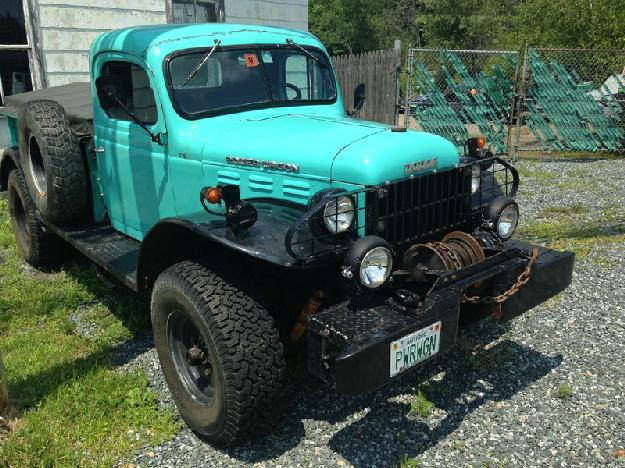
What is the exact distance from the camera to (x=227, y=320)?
2.69m

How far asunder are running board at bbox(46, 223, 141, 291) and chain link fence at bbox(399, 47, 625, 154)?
7583 mm

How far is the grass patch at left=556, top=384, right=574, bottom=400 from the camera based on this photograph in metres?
3.34

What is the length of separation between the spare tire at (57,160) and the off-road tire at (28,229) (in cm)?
60

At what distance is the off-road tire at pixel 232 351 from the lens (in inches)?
105

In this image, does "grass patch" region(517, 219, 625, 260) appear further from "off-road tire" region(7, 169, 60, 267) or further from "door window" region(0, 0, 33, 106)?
"door window" region(0, 0, 33, 106)

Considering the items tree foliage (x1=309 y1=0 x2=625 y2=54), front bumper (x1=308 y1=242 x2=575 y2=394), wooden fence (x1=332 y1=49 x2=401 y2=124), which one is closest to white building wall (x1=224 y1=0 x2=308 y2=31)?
wooden fence (x1=332 y1=49 x2=401 y2=124)

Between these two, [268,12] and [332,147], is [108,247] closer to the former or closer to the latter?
[332,147]

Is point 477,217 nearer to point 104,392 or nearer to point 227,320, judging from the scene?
point 227,320

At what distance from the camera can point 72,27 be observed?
828 cm

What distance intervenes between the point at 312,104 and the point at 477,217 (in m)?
1.43

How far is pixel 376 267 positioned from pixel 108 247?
7.65 feet

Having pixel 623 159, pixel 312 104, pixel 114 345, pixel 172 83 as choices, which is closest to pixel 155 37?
pixel 172 83

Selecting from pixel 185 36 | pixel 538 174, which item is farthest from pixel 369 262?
pixel 538 174

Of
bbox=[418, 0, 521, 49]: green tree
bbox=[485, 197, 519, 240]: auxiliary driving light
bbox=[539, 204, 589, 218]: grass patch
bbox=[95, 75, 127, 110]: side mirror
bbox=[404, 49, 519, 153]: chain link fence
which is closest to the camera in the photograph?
bbox=[485, 197, 519, 240]: auxiliary driving light
